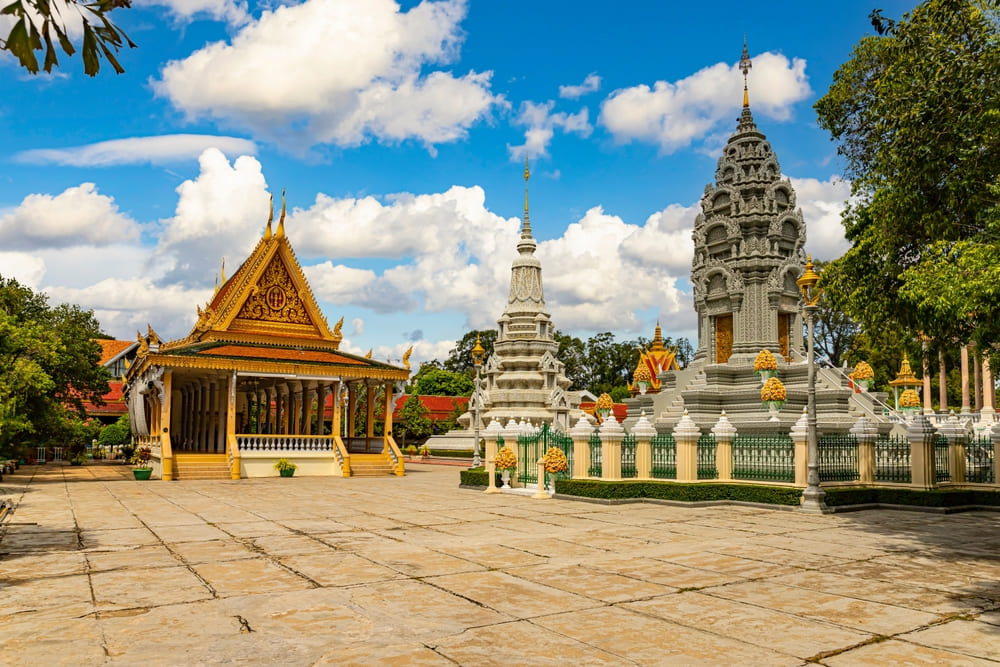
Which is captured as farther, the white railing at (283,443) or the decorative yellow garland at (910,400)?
the decorative yellow garland at (910,400)

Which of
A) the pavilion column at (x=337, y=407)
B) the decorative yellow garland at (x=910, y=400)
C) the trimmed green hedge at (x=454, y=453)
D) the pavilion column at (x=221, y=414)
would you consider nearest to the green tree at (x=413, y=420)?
the trimmed green hedge at (x=454, y=453)

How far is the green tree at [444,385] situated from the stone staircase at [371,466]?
41589mm

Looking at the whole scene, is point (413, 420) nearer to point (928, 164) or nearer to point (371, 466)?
point (371, 466)

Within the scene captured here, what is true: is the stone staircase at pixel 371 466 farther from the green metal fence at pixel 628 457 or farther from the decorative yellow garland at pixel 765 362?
the decorative yellow garland at pixel 765 362

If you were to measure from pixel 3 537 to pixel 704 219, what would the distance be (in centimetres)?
2849

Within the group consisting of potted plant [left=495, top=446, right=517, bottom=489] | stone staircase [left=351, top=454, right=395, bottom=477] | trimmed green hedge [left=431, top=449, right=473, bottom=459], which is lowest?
trimmed green hedge [left=431, top=449, right=473, bottom=459]

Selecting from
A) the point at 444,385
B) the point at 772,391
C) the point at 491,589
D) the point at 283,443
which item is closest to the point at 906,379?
the point at 772,391

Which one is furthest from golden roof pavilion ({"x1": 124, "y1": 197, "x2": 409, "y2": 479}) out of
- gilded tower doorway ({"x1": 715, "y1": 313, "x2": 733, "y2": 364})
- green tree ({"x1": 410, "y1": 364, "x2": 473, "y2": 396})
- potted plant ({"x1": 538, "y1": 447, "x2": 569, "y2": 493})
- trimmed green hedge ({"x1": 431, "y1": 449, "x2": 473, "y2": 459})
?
green tree ({"x1": 410, "y1": 364, "x2": 473, "y2": 396})

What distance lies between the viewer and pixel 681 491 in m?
17.3

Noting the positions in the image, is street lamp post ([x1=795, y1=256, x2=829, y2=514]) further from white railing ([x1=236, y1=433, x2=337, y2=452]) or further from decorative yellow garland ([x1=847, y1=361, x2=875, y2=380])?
decorative yellow garland ([x1=847, y1=361, x2=875, y2=380])

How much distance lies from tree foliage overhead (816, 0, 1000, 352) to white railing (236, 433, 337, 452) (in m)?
19.0

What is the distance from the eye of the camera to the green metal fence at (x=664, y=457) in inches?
742

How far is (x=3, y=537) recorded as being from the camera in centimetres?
1131

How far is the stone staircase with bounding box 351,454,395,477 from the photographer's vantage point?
27484mm
